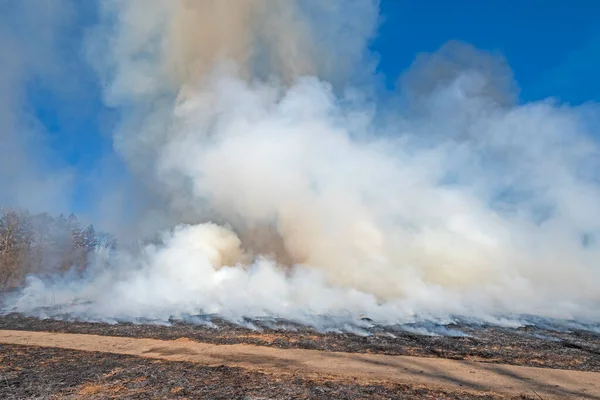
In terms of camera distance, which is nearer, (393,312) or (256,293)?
(393,312)

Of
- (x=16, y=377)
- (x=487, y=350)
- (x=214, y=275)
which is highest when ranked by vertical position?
(x=214, y=275)

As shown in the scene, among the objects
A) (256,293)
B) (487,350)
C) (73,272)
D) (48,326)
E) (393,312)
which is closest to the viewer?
(487,350)

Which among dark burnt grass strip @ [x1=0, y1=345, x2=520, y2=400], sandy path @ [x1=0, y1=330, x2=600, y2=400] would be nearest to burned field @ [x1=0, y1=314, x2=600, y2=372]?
sandy path @ [x1=0, y1=330, x2=600, y2=400]

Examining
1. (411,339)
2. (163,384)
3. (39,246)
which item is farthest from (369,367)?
(39,246)

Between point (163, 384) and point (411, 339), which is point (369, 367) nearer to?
point (411, 339)

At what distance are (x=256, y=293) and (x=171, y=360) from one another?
21.0 meters

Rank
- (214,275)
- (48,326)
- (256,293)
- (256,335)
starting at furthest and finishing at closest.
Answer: (214,275) < (256,293) < (48,326) < (256,335)

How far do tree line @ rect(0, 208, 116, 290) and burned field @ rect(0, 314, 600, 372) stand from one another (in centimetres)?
2907

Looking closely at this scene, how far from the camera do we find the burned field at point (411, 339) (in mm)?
16859

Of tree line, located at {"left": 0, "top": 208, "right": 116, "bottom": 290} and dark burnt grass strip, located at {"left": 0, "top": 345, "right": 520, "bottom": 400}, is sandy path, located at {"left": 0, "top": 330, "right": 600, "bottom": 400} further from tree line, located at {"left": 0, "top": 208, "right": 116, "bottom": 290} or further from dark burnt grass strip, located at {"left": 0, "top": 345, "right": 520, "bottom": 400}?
tree line, located at {"left": 0, "top": 208, "right": 116, "bottom": 290}

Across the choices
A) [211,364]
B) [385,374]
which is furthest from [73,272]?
[385,374]

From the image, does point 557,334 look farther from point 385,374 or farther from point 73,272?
point 73,272

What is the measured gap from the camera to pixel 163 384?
1272 centimetres

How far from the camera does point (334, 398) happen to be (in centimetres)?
1131
